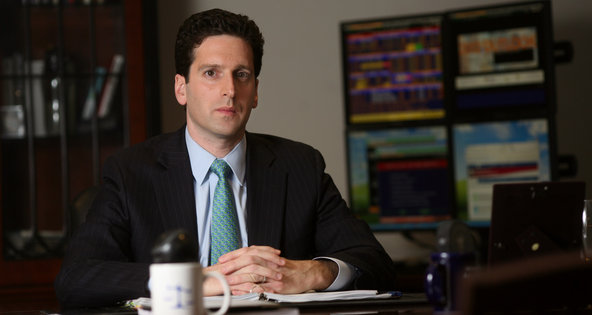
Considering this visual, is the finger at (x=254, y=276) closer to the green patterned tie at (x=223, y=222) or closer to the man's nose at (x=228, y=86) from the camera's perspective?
the green patterned tie at (x=223, y=222)

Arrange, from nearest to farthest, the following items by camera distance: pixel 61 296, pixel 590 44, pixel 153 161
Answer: pixel 61 296, pixel 153 161, pixel 590 44

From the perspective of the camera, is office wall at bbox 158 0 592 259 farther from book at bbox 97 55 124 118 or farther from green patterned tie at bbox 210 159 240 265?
green patterned tie at bbox 210 159 240 265

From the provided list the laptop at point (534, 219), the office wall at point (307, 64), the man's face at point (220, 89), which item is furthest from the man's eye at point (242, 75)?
the office wall at point (307, 64)

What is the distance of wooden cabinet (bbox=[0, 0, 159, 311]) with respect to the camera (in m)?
3.38

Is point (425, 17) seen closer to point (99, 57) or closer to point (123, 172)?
point (99, 57)

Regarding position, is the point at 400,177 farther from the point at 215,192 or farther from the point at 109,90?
the point at 215,192

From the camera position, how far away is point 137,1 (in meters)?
3.45

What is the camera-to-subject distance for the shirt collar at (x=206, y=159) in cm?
203

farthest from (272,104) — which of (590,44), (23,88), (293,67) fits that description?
(590,44)

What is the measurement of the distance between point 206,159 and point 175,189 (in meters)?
0.11

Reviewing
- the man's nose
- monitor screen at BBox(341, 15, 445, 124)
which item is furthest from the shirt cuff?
monitor screen at BBox(341, 15, 445, 124)

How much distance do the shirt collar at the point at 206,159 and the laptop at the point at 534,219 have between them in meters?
0.67

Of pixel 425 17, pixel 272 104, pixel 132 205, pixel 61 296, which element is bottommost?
pixel 61 296

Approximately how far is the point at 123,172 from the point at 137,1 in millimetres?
1622
